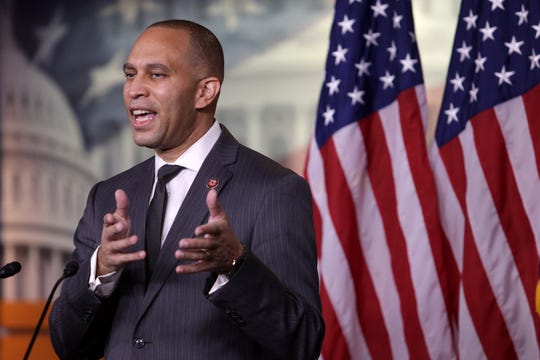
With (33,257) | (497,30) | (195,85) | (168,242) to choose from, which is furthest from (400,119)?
(33,257)

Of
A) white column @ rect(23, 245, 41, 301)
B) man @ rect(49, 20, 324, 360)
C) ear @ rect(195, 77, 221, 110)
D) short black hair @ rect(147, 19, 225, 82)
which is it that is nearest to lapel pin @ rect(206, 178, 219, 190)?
man @ rect(49, 20, 324, 360)

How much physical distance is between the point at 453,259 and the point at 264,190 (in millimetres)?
1681

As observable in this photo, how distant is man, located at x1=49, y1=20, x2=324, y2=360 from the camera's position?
2000 mm

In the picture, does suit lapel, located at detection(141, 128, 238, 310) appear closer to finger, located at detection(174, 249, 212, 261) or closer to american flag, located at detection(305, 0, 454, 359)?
finger, located at detection(174, 249, 212, 261)

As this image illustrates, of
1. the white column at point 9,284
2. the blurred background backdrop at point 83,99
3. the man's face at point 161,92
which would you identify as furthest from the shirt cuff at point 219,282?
the white column at point 9,284

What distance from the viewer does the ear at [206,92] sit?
2.38 metres

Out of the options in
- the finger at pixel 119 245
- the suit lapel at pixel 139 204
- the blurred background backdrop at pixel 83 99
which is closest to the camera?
the finger at pixel 119 245

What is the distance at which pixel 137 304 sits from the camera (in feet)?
7.26

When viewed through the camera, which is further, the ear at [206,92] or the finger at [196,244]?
the ear at [206,92]

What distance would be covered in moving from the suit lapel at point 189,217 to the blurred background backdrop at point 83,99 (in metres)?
2.54

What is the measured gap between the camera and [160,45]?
2.34 metres

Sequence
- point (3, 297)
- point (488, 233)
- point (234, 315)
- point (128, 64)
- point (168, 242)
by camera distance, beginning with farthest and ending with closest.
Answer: point (3, 297), point (488, 233), point (128, 64), point (168, 242), point (234, 315)

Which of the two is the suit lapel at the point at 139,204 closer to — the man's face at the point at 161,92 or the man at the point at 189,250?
the man at the point at 189,250

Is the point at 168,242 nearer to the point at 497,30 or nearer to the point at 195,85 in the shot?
the point at 195,85
